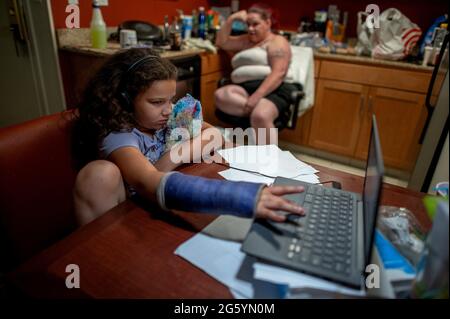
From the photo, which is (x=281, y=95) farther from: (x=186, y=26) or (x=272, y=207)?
(x=272, y=207)

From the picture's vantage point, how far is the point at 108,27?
255 centimetres

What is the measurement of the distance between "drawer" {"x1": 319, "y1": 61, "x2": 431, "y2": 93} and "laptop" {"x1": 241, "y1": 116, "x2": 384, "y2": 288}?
2.11m

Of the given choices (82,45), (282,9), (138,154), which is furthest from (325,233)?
(282,9)

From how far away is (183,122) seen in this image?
111 centimetres

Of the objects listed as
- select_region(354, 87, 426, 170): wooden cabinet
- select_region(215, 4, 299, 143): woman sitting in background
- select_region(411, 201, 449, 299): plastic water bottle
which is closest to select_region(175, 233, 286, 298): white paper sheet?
select_region(411, 201, 449, 299): plastic water bottle

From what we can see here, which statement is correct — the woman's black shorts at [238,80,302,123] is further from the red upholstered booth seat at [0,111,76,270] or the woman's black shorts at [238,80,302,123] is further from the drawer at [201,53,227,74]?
the red upholstered booth seat at [0,111,76,270]

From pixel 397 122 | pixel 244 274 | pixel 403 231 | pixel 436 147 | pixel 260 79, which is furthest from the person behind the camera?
pixel 397 122

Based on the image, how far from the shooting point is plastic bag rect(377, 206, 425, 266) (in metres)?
0.65

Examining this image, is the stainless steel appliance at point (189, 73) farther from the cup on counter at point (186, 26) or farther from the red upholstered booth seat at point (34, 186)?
the red upholstered booth seat at point (34, 186)

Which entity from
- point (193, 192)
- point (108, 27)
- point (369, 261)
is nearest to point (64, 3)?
point (108, 27)

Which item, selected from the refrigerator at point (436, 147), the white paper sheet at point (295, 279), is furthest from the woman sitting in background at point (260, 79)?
the white paper sheet at point (295, 279)

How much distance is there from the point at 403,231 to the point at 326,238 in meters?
0.22

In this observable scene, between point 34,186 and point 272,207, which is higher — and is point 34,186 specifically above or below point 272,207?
below

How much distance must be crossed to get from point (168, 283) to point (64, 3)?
2.28 metres
